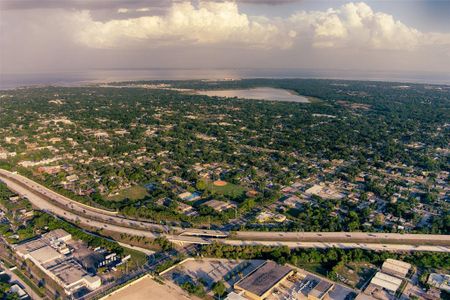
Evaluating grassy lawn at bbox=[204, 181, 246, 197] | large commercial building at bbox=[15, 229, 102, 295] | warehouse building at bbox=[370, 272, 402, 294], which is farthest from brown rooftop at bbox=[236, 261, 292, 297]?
grassy lawn at bbox=[204, 181, 246, 197]

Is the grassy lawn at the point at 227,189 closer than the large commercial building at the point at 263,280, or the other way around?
the large commercial building at the point at 263,280

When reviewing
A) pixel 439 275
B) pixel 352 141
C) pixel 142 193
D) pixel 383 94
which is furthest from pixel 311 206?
pixel 383 94

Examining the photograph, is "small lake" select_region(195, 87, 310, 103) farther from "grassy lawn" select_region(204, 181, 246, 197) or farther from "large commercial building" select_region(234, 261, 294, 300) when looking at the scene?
"large commercial building" select_region(234, 261, 294, 300)

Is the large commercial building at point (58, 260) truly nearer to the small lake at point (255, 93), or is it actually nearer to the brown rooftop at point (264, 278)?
the brown rooftop at point (264, 278)

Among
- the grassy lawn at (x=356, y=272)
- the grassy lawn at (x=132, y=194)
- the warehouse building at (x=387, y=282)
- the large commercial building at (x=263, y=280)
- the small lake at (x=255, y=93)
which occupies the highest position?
the small lake at (x=255, y=93)

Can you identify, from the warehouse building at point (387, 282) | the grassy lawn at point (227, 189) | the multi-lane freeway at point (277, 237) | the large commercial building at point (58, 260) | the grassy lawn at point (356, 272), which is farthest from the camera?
the grassy lawn at point (227, 189)

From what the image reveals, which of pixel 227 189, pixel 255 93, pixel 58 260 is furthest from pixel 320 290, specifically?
pixel 255 93

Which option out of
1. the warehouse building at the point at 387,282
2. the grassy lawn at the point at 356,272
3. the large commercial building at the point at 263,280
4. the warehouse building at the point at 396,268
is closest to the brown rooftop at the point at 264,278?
the large commercial building at the point at 263,280

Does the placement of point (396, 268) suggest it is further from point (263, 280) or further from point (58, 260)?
point (58, 260)
